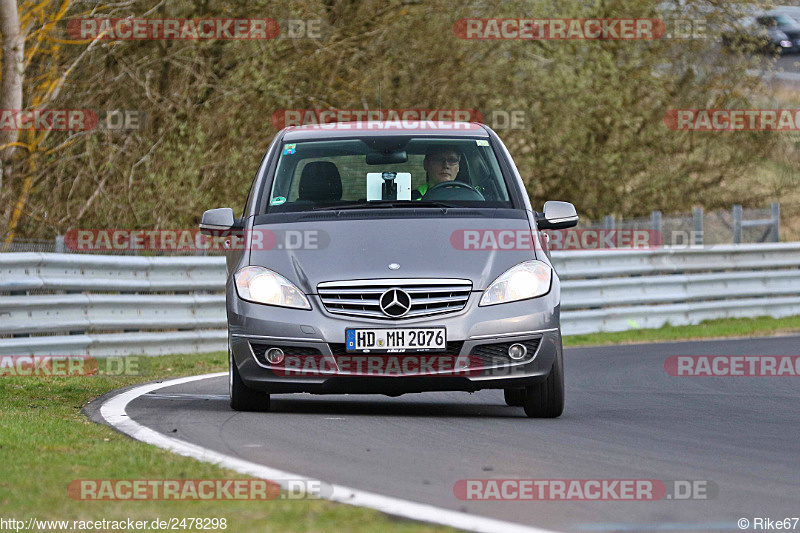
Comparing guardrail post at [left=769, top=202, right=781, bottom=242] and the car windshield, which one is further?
guardrail post at [left=769, top=202, right=781, bottom=242]

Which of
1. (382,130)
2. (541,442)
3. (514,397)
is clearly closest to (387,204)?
(382,130)

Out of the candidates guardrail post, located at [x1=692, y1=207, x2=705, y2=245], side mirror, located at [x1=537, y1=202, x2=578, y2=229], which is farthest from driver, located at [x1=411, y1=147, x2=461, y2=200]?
guardrail post, located at [x1=692, y1=207, x2=705, y2=245]

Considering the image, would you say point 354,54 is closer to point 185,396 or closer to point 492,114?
point 492,114

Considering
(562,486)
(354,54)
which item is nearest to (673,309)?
(354,54)

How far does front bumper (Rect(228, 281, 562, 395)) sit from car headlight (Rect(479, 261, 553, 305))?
0.14 ft

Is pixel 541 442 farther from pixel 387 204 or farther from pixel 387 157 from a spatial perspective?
pixel 387 157

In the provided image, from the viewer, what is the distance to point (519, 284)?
805 cm

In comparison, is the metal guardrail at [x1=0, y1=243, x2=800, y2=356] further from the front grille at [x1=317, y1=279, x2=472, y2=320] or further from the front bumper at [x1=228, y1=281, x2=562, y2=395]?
the front grille at [x1=317, y1=279, x2=472, y2=320]

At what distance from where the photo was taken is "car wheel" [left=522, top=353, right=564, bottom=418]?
27.0 feet

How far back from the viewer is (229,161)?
19.8m

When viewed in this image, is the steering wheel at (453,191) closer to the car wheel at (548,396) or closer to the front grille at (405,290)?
the front grille at (405,290)

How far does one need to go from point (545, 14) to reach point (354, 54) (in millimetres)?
5475

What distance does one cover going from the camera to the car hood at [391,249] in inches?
313

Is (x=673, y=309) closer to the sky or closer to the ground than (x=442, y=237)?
closer to the ground
